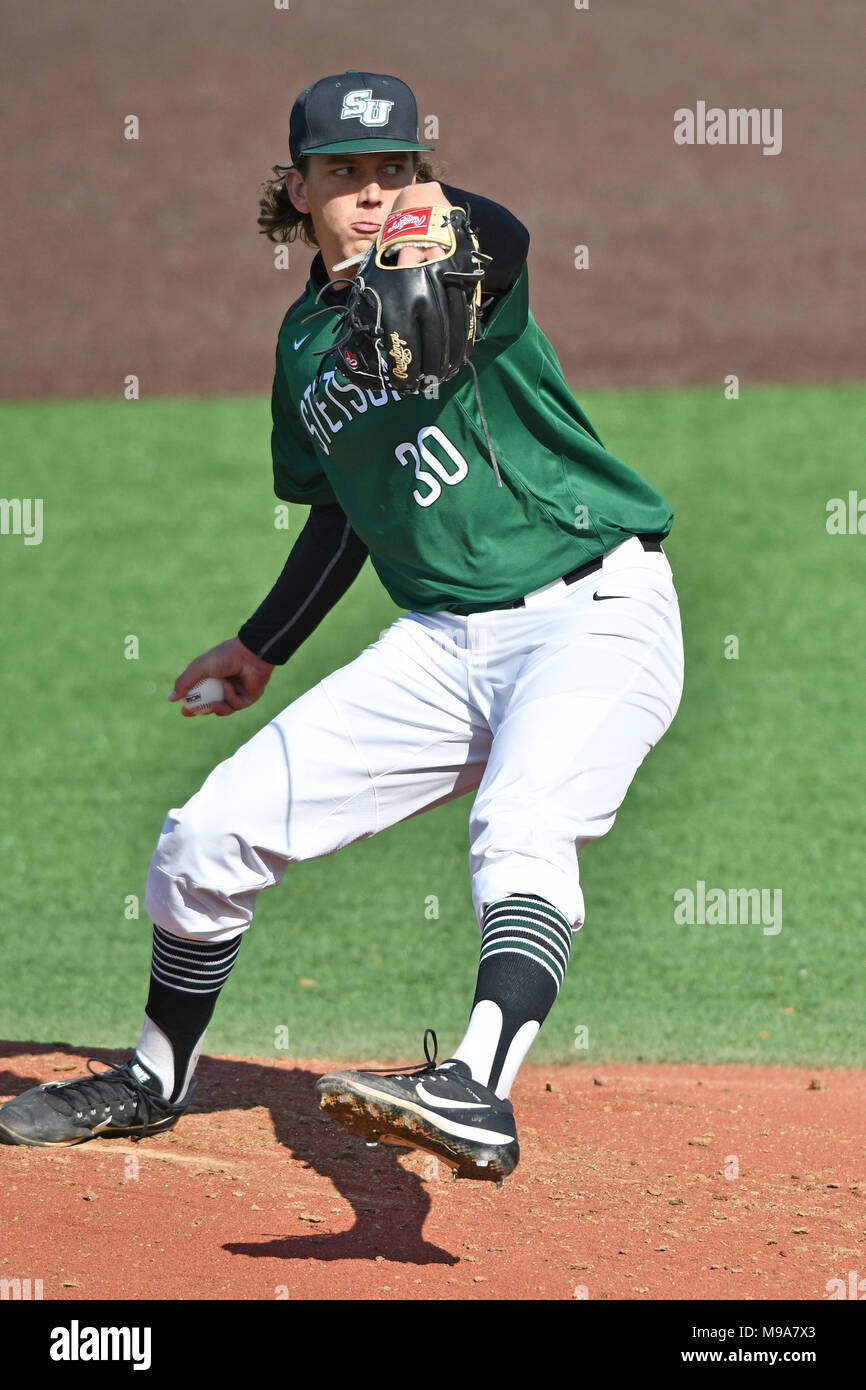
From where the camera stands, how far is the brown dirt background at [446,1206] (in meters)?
2.95

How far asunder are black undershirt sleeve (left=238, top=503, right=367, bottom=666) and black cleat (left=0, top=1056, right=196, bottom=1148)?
3.40 feet

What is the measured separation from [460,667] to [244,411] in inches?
505

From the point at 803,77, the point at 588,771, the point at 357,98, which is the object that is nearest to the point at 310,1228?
the point at 588,771

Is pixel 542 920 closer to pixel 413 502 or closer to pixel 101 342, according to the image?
pixel 413 502

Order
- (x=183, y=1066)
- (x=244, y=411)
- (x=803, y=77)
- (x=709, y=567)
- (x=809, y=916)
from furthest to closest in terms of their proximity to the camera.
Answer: (x=803, y=77) → (x=244, y=411) → (x=709, y=567) → (x=809, y=916) → (x=183, y=1066)

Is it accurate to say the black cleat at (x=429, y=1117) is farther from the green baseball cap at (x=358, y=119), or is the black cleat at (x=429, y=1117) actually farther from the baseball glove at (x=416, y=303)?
the green baseball cap at (x=358, y=119)

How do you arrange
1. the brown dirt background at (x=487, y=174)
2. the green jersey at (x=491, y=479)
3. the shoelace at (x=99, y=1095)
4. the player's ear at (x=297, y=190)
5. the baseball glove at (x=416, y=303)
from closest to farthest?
the baseball glove at (x=416, y=303)
the green jersey at (x=491, y=479)
the player's ear at (x=297, y=190)
the shoelace at (x=99, y=1095)
the brown dirt background at (x=487, y=174)

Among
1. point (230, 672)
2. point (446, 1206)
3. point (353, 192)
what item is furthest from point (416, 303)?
point (446, 1206)

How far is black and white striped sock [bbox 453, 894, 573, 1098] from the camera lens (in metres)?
2.64

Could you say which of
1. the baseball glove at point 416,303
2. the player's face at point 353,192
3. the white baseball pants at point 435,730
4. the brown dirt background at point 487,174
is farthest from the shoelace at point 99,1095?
the brown dirt background at point 487,174

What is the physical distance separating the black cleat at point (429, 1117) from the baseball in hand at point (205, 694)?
4.93 ft

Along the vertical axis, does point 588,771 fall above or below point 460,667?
below

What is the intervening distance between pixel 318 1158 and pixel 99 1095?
524 millimetres

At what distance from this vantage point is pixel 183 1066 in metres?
3.72
